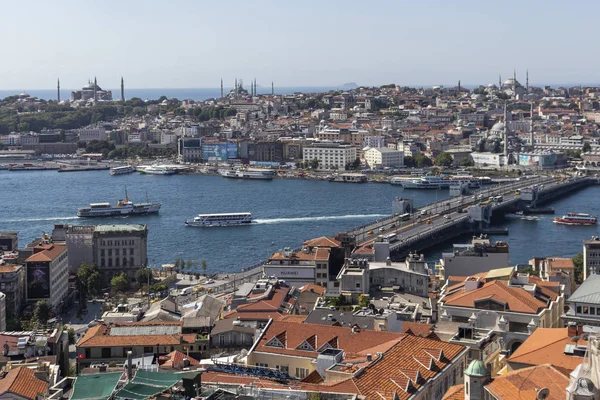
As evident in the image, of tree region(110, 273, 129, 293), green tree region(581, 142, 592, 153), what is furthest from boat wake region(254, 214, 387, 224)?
green tree region(581, 142, 592, 153)

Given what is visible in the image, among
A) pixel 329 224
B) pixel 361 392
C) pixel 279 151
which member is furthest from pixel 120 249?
pixel 279 151

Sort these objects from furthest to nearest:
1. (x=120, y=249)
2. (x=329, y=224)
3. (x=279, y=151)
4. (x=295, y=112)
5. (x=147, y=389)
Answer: (x=295, y=112) → (x=279, y=151) → (x=329, y=224) → (x=120, y=249) → (x=147, y=389)

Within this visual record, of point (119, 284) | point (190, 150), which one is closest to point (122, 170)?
point (190, 150)

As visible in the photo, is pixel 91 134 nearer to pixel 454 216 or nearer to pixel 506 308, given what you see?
pixel 454 216

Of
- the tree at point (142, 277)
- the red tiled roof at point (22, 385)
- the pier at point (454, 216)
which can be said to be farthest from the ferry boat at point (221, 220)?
the red tiled roof at point (22, 385)

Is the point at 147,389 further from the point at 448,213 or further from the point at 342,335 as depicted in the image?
the point at 448,213

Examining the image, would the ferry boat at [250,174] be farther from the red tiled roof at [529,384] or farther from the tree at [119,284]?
the red tiled roof at [529,384]

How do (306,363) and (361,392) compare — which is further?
Result: (306,363)
